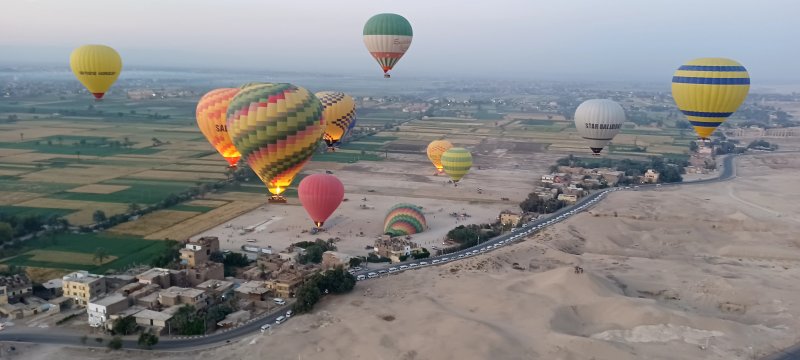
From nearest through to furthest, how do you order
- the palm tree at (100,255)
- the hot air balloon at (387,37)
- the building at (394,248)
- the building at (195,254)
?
the building at (195,254) < the palm tree at (100,255) < the building at (394,248) < the hot air balloon at (387,37)

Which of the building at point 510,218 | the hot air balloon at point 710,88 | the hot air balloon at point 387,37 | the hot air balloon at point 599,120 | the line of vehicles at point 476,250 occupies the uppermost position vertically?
the hot air balloon at point 387,37

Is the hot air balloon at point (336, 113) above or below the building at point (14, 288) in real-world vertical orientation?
above

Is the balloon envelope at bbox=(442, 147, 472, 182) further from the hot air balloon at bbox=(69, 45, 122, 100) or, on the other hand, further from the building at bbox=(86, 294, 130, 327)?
the building at bbox=(86, 294, 130, 327)

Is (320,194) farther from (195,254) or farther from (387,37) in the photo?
(387,37)

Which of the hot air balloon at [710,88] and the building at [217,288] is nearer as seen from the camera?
the building at [217,288]

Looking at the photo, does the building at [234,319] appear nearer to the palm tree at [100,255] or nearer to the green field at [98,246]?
the green field at [98,246]

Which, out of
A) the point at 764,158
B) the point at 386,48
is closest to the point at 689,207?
the point at 386,48

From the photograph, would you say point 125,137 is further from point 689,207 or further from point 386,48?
point 689,207

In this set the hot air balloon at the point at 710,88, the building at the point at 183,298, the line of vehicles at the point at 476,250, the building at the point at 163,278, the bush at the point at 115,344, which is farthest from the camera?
the hot air balloon at the point at 710,88

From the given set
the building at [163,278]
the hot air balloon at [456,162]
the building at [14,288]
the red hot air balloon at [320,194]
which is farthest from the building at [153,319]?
the hot air balloon at [456,162]
